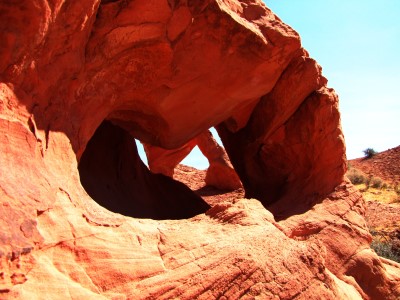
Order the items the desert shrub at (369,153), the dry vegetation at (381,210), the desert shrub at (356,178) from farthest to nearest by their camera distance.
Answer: the desert shrub at (369,153) < the desert shrub at (356,178) < the dry vegetation at (381,210)

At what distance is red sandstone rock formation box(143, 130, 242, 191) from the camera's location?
11.6 metres

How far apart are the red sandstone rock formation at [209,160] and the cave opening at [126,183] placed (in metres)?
4.13

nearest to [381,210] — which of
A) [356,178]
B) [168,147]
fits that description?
[356,178]

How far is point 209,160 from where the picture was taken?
12414mm

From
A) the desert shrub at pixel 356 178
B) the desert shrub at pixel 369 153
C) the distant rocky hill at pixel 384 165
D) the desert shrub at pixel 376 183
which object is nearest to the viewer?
the desert shrub at pixel 376 183

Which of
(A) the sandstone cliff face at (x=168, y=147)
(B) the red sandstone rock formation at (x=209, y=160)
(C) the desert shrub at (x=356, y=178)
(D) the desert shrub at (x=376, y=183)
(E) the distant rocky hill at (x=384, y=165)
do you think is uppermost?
(E) the distant rocky hill at (x=384, y=165)

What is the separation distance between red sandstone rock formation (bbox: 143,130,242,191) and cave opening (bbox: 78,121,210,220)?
4.13 m

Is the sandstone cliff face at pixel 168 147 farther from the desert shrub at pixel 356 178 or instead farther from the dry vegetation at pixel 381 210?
the desert shrub at pixel 356 178

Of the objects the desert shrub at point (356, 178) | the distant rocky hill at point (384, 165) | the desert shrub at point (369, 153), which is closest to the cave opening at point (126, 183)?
the desert shrub at point (356, 178)

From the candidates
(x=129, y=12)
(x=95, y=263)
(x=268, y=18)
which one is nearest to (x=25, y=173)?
(x=95, y=263)

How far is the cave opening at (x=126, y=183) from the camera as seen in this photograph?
553 centimetres

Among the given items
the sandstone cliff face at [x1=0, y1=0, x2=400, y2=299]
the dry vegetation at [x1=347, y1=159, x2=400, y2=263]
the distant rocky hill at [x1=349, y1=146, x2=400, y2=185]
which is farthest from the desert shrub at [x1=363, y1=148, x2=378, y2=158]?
the sandstone cliff face at [x1=0, y1=0, x2=400, y2=299]

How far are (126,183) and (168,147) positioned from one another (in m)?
0.75

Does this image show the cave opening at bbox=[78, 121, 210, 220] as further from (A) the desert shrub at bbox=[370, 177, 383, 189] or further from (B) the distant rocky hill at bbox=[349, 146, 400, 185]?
(B) the distant rocky hill at bbox=[349, 146, 400, 185]
